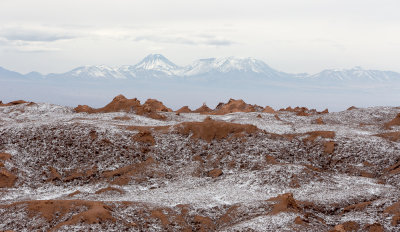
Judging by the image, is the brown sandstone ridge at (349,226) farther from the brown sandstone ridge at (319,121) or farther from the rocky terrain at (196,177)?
the brown sandstone ridge at (319,121)

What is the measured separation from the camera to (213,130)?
5825cm

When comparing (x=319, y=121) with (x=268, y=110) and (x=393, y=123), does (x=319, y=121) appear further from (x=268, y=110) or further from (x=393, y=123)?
(x=268, y=110)

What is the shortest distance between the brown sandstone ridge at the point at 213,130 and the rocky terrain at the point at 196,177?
15 centimetres

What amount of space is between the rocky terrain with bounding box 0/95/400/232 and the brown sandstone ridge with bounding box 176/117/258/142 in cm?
15

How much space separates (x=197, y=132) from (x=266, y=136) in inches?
390

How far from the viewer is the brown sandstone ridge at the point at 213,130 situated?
5747cm

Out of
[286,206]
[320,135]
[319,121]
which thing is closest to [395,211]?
[286,206]

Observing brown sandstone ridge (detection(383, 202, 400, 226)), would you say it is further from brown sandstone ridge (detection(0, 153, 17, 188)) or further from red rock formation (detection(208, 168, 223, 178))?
brown sandstone ridge (detection(0, 153, 17, 188))

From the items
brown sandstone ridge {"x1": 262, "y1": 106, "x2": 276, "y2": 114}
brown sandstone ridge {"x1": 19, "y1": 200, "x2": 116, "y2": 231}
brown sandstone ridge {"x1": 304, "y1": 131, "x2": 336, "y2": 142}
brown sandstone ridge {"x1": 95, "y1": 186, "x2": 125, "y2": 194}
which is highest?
brown sandstone ridge {"x1": 262, "y1": 106, "x2": 276, "y2": 114}

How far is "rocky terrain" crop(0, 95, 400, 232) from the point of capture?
32.3 m

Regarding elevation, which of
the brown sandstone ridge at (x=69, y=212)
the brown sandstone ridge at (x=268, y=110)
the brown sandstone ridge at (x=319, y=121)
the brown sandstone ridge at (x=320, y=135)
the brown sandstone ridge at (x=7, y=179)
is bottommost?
the brown sandstone ridge at (x=7, y=179)

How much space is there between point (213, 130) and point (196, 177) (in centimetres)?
1107

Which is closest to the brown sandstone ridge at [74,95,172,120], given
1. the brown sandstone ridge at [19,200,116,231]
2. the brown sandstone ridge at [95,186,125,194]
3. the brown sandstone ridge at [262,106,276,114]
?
the brown sandstone ridge at [262,106,276,114]

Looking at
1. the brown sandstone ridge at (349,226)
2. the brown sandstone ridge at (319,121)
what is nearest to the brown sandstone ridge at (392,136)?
the brown sandstone ridge at (319,121)
